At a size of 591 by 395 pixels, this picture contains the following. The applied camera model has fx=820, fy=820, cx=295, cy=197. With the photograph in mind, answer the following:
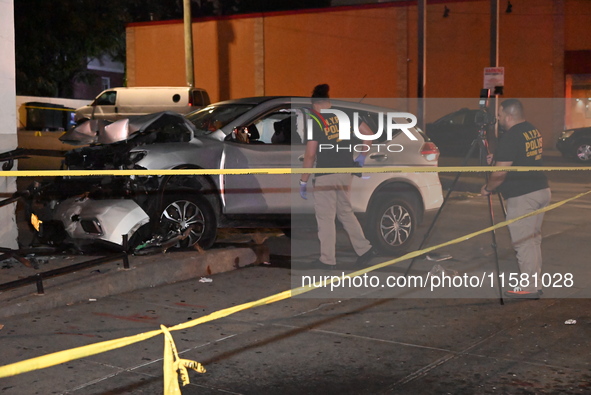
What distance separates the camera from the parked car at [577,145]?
24.5 metres

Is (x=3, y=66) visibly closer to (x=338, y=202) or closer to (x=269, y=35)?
(x=338, y=202)

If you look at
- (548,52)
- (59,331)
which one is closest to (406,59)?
(548,52)

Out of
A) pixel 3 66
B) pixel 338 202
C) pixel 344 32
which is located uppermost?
pixel 344 32

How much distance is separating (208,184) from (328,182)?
1.34 metres

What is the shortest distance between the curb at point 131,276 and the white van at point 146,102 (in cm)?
1558

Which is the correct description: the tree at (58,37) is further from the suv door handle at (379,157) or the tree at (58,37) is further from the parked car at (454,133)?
the suv door handle at (379,157)

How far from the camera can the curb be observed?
693 cm

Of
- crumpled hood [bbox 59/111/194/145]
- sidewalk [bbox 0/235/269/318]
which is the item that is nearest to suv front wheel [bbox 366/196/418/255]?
sidewalk [bbox 0/235/269/318]

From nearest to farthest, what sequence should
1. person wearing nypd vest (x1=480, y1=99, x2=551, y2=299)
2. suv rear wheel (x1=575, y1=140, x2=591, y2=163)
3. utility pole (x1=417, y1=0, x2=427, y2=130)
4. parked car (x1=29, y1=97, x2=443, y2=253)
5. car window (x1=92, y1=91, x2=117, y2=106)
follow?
person wearing nypd vest (x1=480, y1=99, x2=551, y2=299) < parked car (x1=29, y1=97, x2=443, y2=253) < utility pole (x1=417, y1=0, x2=427, y2=130) < suv rear wheel (x1=575, y1=140, x2=591, y2=163) < car window (x1=92, y1=91, x2=117, y2=106)

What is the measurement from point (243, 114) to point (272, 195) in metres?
0.96

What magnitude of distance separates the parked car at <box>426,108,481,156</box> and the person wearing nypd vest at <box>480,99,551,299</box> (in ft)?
61.2

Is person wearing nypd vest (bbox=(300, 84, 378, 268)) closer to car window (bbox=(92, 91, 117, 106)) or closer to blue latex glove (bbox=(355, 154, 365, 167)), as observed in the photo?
blue latex glove (bbox=(355, 154, 365, 167))

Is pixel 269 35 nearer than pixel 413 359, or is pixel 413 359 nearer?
pixel 413 359

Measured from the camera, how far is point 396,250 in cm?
956
